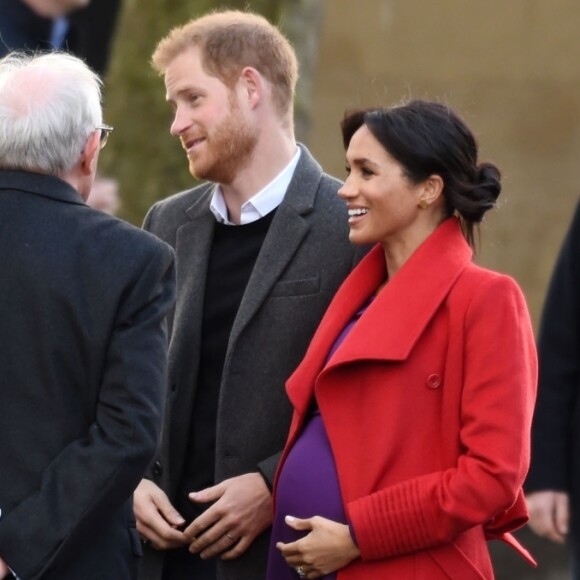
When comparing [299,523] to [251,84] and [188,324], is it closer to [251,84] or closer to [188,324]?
[188,324]

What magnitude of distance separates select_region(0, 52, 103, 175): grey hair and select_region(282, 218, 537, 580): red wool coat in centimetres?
75

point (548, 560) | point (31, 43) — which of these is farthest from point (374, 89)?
point (31, 43)

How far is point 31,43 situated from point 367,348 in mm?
2085

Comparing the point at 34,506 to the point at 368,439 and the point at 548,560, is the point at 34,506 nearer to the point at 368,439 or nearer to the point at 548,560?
the point at 368,439

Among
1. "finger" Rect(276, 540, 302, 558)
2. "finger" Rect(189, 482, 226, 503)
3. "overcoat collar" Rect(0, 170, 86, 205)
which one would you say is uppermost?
"overcoat collar" Rect(0, 170, 86, 205)

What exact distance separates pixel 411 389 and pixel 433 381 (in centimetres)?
5

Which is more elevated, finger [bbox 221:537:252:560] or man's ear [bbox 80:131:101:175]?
man's ear [bbox 80:131:101:175]

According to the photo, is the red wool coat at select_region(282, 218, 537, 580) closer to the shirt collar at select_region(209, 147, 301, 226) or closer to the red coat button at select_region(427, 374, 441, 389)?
the red coat button at select_region(427, 374, 441, 389)

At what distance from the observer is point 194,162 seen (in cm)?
420

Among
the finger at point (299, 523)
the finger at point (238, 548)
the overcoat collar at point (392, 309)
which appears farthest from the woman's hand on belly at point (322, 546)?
the finger at point (238, 548)

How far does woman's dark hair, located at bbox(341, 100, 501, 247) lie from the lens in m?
3.75

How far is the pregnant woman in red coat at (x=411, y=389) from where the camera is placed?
139 inches

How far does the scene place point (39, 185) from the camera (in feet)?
11.9

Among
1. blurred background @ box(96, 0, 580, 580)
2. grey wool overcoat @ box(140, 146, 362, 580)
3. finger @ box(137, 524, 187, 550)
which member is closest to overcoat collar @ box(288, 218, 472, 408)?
grey wool overcoat @ box(140, 146, 362, 580)
